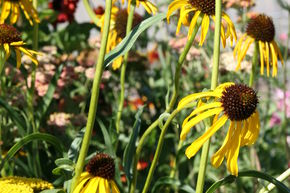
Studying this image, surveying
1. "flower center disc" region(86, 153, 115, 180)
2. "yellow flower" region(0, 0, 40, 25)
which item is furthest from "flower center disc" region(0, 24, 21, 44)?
"flower center disc" region(86, 153, 115, 180)

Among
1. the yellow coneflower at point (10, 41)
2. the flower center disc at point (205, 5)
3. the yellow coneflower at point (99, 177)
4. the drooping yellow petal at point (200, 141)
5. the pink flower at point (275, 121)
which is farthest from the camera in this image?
the pink flower at point (275, 121)

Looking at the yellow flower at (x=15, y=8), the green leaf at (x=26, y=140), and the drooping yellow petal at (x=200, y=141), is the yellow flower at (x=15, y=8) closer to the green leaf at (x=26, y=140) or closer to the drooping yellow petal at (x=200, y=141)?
the green leaf at (x=26, y=140)

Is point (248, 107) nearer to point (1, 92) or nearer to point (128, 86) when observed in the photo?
point (1, 92)

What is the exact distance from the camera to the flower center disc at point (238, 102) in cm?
127

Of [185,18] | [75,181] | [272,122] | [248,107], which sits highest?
[185,18]

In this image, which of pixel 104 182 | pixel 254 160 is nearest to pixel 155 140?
pixel 254 160

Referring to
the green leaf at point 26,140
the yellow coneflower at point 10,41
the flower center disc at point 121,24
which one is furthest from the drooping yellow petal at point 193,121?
the flower center disc at point 121,24

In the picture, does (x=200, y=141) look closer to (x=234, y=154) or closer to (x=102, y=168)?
(x=234, y=154)

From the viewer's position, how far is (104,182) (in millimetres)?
1436

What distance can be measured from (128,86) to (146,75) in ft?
0.60

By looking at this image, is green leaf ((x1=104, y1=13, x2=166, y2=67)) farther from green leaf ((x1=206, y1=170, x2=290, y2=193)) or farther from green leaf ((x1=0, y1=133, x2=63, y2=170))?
green leaf ((x1=206, y1=170, x2=290, y2=193))

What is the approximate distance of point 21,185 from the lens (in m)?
1.47

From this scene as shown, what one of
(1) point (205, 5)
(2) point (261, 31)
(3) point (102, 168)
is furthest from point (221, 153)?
(2) point (261, 31)

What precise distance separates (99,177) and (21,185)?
18cm
